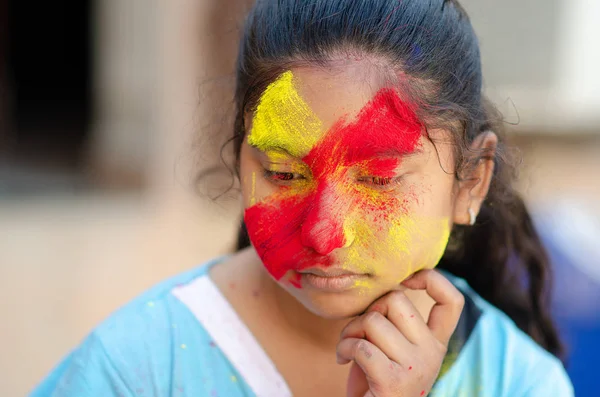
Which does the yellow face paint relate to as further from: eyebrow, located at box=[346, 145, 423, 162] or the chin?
the chin

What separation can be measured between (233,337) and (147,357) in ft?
0.53

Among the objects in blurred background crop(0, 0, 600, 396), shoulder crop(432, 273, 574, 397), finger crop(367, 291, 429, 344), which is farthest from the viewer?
blurred background crop(0, 0, 600, 396)

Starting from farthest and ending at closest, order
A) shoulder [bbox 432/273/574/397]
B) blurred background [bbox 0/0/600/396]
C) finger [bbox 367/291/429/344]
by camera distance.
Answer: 1. blurred background [bbox 0/0/600/396]
2. shoulder [bbox 432/273/574/397]
3. finger [bbox 367/291/429/344]

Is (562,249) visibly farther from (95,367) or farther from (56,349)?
(56,349)

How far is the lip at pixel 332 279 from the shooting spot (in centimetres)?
115

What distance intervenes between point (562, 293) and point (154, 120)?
124 inches

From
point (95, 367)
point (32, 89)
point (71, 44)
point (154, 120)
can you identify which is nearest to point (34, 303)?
point (154, 120)

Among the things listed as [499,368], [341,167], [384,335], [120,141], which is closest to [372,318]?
[384,335]

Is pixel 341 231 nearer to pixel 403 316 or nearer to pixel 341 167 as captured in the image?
pixel 341 167

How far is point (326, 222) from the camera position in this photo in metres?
1.10

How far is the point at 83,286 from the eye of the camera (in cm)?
350

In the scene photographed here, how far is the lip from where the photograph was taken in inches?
45.4

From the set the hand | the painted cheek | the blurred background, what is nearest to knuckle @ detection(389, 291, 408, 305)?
the hand

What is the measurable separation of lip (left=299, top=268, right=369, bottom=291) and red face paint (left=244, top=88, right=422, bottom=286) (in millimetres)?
18
